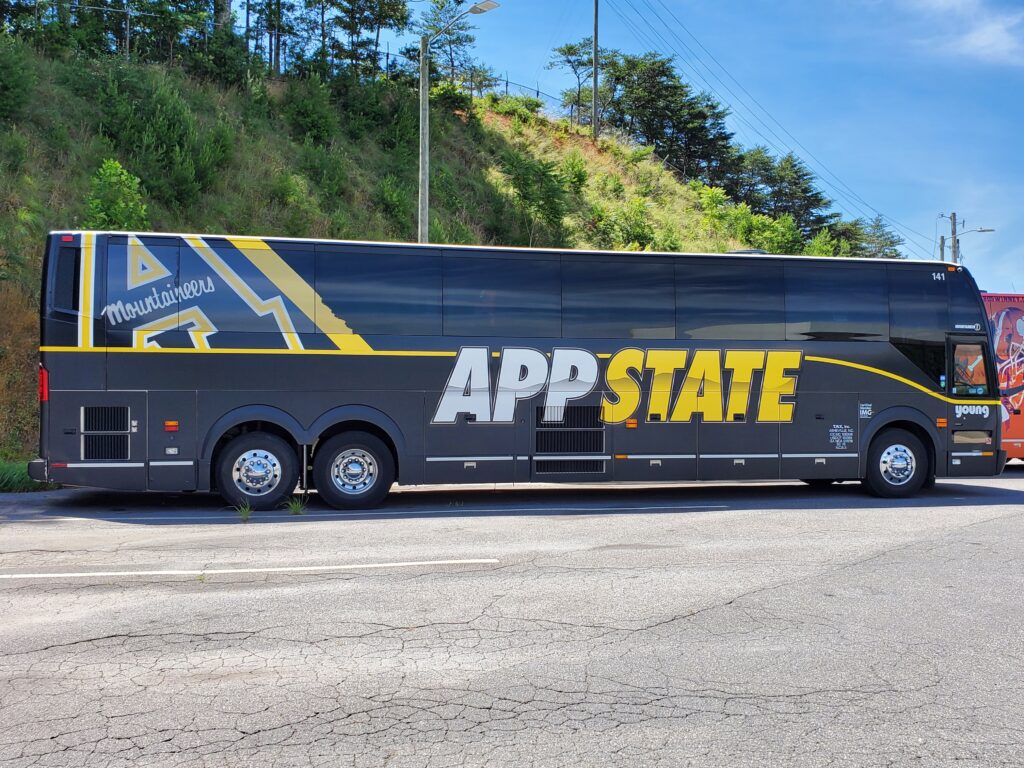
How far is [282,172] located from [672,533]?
2113 centimetres

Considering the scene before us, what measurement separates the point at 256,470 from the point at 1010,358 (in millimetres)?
14893

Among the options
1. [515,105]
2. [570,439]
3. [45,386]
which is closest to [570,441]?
[570,439]

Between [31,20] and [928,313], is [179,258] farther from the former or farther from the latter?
[31,20]

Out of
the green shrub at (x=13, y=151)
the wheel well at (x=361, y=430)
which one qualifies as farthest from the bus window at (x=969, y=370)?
the green shrub at (x=13, y=151)

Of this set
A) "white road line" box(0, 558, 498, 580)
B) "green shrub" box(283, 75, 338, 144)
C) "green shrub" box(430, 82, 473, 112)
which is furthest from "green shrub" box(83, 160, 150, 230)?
"green shrub" box(430, 82, 473, 112)

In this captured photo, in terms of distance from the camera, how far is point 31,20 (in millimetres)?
27828

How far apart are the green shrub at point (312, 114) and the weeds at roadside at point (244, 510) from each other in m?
22.3

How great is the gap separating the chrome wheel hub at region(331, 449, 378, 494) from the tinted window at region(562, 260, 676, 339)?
3293mm

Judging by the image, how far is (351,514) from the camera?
11.1m

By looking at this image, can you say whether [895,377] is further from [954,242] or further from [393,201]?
[954,242]

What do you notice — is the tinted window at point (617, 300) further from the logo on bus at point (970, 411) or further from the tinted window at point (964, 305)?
the logo on bus at point (970, 411)

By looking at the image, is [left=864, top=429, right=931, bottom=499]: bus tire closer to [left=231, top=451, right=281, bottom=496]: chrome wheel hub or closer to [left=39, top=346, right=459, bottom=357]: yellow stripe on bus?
[left=39, top=346, right=459, bottom=357]: yellow stripe on bus

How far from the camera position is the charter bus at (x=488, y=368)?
36.0ft

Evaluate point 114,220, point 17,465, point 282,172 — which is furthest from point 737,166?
point 17,465
